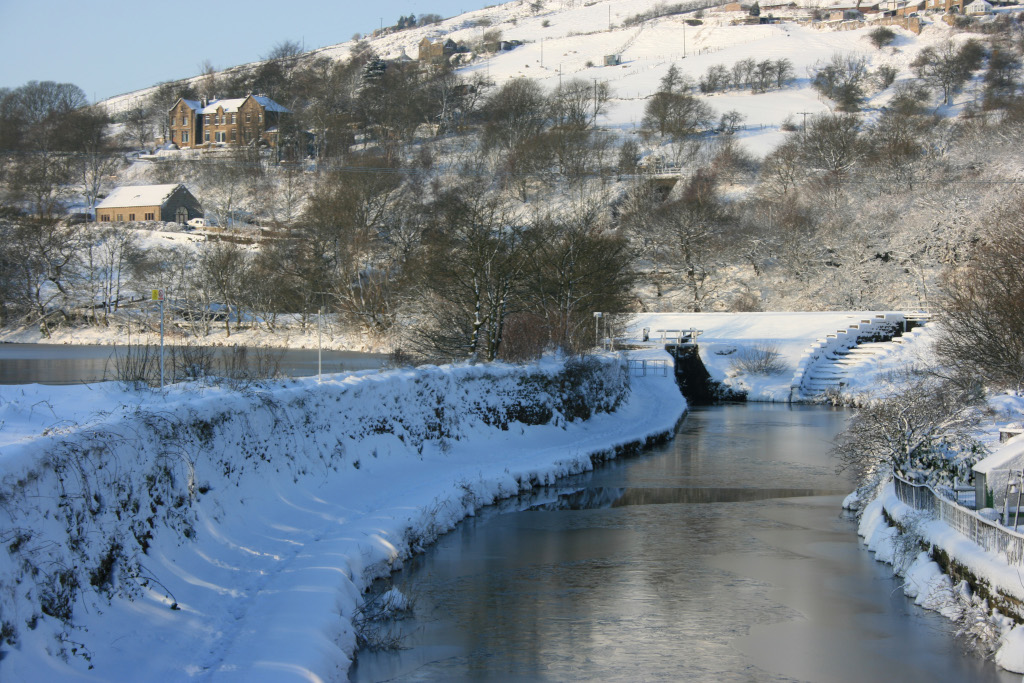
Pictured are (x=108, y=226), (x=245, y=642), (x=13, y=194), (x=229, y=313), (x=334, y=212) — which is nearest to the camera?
(x=245, y=642)

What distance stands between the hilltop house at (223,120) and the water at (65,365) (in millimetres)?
57259

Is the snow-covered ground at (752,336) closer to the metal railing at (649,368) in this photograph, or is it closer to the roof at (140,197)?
the metal railing at (649,368)

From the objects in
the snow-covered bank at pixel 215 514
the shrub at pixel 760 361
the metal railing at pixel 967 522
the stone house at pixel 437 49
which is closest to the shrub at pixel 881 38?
the stone house at pixel 437 49

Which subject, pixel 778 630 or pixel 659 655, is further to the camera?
pixel 778 630

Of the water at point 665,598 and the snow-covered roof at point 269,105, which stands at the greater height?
the snow-covered roof at point 269,105

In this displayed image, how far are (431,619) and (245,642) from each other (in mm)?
2750

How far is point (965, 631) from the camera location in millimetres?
10406

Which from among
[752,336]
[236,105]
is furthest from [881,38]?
[752,336]

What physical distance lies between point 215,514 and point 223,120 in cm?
10112

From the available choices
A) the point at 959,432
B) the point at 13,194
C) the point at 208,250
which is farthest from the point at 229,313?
the point at 959,432

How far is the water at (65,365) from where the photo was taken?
2455cm

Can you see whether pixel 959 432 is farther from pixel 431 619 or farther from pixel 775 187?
pixel 775 187

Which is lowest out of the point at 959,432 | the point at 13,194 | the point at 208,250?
the point at 959,432

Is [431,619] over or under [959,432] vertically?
under
